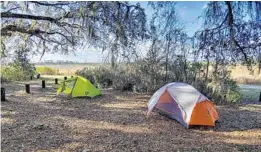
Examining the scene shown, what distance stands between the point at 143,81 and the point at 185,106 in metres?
5.52

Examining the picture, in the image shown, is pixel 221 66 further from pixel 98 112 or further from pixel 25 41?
pixel 25 41

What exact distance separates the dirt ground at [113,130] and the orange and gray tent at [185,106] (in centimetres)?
20

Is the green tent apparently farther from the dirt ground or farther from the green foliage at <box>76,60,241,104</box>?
the green foliage at <box>76,60,241,104</box>

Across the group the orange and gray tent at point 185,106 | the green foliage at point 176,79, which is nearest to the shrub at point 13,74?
the green foliage at point 176,79

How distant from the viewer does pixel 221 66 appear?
12.0m

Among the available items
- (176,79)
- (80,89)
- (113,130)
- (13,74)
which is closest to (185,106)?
(113,130)

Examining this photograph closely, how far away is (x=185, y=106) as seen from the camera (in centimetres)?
770

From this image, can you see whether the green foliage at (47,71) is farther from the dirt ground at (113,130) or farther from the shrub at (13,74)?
the dirt ground at (113,130)

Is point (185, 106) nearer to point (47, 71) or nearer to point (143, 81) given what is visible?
point (143, 81)

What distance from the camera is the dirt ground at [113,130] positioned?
18.9 feet

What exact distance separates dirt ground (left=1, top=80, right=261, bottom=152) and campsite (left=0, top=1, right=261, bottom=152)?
22 millimetres

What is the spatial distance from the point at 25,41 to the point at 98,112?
7.71 meters

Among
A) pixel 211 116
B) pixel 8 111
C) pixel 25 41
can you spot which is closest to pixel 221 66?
pixel 211 116

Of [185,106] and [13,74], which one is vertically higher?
[13,74]
